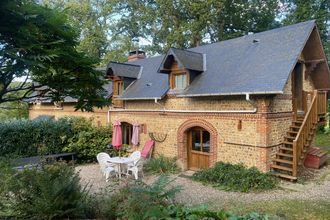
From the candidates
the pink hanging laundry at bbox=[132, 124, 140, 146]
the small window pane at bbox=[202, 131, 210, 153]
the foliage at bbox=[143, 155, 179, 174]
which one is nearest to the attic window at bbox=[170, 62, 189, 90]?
the small window pane at bbox=[202, 131, 210, 153]

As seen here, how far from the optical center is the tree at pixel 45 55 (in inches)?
160

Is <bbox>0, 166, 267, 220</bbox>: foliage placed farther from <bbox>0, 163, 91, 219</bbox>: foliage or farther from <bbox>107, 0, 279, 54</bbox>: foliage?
<bbox>107, 0, 279, 54</bbox>: foliage

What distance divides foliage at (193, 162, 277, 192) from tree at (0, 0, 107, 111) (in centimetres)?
625

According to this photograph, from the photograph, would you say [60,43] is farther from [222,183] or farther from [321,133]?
[321,133]

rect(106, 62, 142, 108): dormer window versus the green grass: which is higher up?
rect(106, 62, 142, 108): dormer window

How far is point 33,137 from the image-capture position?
15.8 m

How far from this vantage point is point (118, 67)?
57.4 feet

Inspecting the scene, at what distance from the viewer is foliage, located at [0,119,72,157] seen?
15422 mm

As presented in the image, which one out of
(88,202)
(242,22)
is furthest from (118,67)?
(242,22)

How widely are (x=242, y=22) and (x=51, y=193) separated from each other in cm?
2695

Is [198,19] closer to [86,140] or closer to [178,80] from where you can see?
[178,80]

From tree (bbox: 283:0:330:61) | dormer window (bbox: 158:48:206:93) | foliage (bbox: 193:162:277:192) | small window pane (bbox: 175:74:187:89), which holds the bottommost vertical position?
foliage (bbox: 193:162:277:192)

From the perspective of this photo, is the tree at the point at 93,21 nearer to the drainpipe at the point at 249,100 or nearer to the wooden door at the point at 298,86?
the wooden door at the point at 298,86

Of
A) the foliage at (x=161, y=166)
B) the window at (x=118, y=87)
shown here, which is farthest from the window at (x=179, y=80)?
the window at (x=118, y=87)
